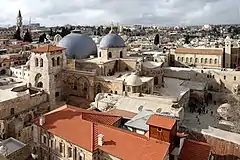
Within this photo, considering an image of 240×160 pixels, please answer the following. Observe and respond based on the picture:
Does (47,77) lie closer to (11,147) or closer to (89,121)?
(11,147)

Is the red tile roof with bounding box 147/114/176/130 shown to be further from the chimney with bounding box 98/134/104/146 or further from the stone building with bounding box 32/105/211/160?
the chimney with bounding box 98/134/104/146

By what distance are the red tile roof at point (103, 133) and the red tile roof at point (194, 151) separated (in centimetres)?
129

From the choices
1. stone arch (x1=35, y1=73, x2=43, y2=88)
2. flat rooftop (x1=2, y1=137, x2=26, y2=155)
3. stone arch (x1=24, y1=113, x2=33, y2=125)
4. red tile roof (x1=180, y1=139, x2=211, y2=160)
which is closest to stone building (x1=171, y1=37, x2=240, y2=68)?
stone arch (x1=35, y1=73, x2=43, y2=88)

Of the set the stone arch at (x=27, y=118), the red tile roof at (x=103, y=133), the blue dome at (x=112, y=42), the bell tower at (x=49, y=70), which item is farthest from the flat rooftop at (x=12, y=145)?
the blue dome at (x=112, y=42)

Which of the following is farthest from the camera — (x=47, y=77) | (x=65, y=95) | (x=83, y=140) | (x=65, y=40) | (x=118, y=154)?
(x=65, y=40)

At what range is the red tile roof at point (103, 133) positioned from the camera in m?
12.2

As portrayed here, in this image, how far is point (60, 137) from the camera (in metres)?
14.3

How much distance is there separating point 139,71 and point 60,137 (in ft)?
50.3

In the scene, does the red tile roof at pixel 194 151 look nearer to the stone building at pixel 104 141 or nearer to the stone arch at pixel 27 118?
the stone building at pixel 104 141

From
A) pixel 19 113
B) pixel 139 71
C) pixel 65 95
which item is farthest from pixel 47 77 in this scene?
pixel 139 71

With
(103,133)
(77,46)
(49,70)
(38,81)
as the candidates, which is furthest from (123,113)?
(77,46)

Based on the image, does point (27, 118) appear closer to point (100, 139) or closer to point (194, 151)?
point (100, 139)

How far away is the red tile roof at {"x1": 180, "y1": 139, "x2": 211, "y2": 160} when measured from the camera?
42.0ft

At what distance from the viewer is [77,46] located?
3056 centimetres
